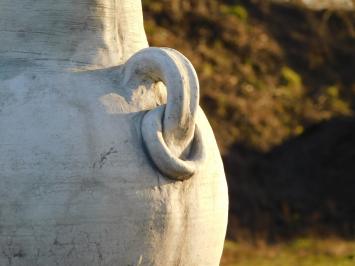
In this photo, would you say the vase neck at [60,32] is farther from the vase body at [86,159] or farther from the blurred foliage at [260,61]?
the blurred foliage at [260,61]

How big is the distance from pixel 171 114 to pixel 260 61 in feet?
33.9

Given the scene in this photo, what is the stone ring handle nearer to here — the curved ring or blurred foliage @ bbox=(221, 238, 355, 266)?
the curved ring

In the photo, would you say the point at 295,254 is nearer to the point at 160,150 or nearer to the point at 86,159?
the point at 160,150

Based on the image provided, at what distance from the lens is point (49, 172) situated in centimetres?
400

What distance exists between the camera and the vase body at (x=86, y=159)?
400 cm

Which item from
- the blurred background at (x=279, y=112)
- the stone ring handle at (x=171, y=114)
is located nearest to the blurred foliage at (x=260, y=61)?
the blurred background at (x=279, y=112)

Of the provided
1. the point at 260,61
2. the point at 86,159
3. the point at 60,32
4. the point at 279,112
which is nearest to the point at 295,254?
the point at 279,112

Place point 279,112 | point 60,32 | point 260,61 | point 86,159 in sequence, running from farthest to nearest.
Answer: point 260,61 → point 279,112 → point 60,32 → point 86,159

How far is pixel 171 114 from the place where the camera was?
414 cm

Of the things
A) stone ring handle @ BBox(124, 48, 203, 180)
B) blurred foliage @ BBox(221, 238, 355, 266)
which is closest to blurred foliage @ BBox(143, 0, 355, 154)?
blurred foliage @ BBox(221, 238, 355, 266)

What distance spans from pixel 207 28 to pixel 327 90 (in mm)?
1614

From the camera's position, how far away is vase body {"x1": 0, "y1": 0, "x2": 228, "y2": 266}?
4000 millimetres

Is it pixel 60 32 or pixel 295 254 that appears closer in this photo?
pixel 60 32

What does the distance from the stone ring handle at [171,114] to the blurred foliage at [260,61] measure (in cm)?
843
